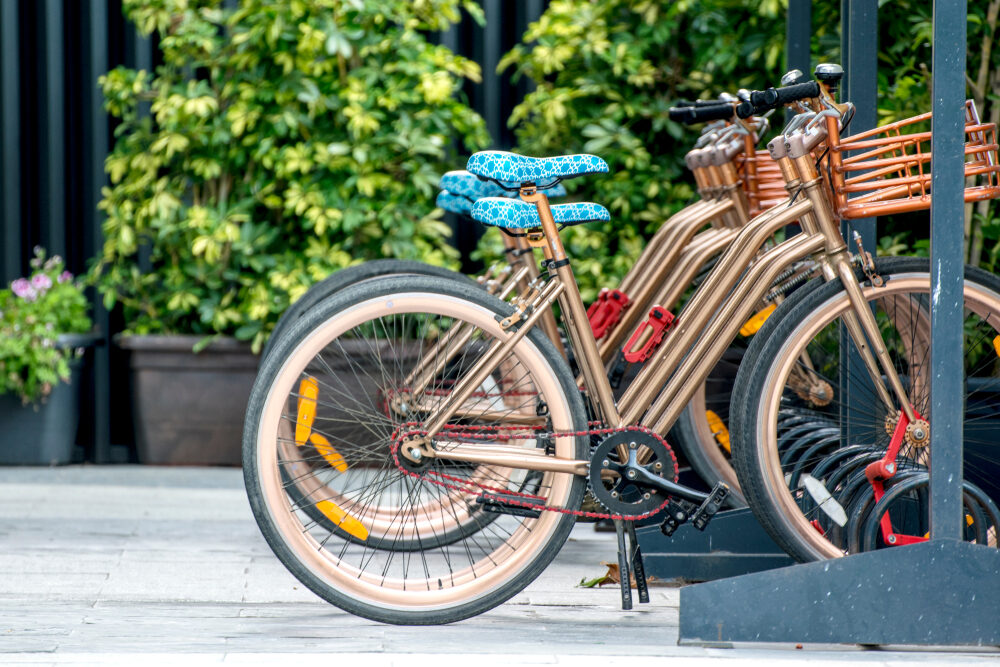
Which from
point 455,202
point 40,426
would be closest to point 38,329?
point 40,426

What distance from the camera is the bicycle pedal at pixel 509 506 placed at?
9.36 ft

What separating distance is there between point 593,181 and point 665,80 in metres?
0.55

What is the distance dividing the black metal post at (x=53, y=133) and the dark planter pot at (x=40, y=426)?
0.63 metres

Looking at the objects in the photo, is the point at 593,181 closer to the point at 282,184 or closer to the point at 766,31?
the point at 766,31

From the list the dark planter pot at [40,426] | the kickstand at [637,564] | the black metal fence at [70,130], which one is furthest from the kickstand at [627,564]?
the black metal fence at [70,130]

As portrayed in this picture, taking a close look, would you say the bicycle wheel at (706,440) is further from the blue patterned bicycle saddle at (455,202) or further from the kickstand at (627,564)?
the blue patterned bicycle saddle at (455,202)

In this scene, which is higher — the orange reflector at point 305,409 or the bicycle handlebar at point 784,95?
the bicycle handlebar at point 784,95

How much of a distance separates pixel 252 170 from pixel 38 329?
1.14 m

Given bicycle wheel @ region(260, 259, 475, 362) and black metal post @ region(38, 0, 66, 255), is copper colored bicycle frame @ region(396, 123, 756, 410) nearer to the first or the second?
bicycle wheel @ region(260, 259, 475, 362)

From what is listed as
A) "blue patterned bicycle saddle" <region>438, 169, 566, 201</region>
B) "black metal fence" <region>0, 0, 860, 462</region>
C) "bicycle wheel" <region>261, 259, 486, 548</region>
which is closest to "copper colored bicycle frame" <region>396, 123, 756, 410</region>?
"blue patterned bicycle saddle" <region>438, 169, 566, 201</region>

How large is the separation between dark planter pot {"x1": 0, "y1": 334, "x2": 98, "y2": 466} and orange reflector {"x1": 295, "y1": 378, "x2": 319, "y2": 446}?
270 centimetres

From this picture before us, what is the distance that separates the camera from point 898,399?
2.96m

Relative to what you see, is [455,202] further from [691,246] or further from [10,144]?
[10,144]

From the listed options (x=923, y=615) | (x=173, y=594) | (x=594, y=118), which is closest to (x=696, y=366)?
(x=923, y=615)
